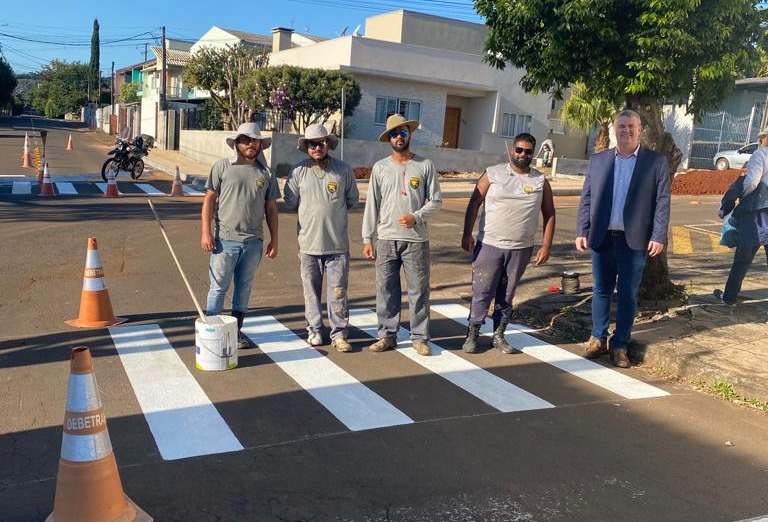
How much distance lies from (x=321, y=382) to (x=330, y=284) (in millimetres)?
1108

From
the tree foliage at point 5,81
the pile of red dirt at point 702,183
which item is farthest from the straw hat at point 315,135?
the tree foliage at point 5,81

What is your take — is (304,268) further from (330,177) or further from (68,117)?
(68,117)

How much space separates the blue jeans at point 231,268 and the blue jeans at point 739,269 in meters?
5.08

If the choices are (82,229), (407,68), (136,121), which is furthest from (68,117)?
(82,229)

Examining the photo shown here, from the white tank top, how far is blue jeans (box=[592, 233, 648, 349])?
2.20 feet

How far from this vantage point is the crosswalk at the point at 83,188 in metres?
16.2

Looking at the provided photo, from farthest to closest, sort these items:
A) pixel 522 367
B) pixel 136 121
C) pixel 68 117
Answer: pixel 68 117, pixel 136 121, pixel 522 367

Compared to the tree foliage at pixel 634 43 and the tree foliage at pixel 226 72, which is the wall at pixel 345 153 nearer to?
the tree foliage at pixel 226 72

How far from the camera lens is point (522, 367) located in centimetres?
589

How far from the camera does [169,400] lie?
477 cm

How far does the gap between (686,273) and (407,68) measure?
19545 mm

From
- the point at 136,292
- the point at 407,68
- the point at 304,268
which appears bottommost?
the point at 136,292

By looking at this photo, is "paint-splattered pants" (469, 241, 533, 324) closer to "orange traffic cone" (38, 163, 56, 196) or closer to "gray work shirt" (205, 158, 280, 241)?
"gray work shirt" (205, 158, 280, 241)

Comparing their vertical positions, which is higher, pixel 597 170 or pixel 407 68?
pixel 407 68
